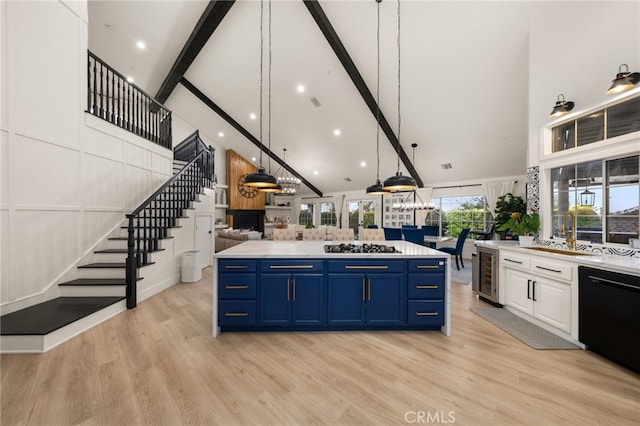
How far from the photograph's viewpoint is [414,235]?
6301 mm

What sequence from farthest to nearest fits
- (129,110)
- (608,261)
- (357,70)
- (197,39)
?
(357,70)
(197,39)
(129,110)
(608,261)

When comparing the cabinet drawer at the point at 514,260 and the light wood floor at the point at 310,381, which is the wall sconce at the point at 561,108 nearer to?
the cabinet drawer at the point at 514,260

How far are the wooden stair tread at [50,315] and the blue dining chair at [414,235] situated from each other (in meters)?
6.03

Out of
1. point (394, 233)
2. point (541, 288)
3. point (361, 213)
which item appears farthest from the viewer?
point (361, 213)

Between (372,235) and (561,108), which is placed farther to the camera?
(372,235)

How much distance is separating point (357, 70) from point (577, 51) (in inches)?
143

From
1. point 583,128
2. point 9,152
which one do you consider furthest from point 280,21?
point 583,128

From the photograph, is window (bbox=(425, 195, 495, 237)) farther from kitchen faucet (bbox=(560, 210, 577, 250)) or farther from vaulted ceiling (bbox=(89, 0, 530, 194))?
kitchen faucet (bbox=(560, 210, 577, 250))

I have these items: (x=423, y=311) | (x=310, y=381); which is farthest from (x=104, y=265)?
(x=423, y=311)

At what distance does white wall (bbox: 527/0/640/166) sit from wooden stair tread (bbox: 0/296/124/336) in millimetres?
6497

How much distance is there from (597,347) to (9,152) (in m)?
6.72

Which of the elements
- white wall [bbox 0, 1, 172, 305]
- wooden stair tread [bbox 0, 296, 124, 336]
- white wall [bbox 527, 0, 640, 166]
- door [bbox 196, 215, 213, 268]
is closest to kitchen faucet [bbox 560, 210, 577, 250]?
white wall [bbox 527, 0, 640, 166]

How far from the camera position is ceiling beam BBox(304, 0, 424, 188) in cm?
448

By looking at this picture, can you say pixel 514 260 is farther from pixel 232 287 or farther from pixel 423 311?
pixel 232 287
